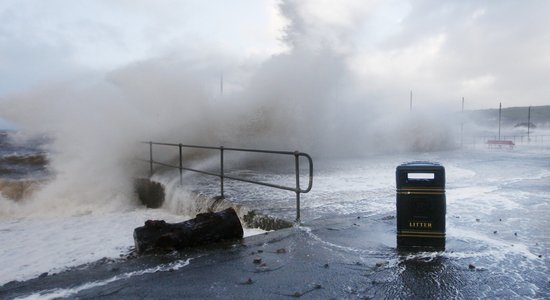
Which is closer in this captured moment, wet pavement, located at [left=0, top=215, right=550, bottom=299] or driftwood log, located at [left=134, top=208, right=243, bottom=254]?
wet pavement, located at [left=0, top=215, right=550, bottom=299]

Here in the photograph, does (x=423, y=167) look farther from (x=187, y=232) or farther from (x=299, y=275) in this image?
(x=187, y=232)

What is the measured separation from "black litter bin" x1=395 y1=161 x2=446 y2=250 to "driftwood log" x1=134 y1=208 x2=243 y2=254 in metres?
1.92

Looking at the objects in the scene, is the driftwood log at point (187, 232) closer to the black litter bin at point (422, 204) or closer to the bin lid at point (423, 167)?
the black litter bin at point (422, 204)

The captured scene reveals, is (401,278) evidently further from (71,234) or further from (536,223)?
(71,234)

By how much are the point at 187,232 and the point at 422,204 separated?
2.50 m

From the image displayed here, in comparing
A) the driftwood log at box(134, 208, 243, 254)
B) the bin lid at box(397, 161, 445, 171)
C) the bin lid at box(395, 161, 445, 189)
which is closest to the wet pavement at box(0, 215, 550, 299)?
the driftwood log at box(134, 208, 243, 254)

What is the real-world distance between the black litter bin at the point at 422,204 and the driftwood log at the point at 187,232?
6.31 ft

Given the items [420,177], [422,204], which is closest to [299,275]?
[422,204]

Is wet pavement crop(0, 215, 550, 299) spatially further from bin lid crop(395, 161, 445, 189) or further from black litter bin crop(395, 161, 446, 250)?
bin lid crop(395, 161, 445, 189)

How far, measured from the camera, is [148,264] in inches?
150

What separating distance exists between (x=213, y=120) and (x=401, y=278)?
14.1m

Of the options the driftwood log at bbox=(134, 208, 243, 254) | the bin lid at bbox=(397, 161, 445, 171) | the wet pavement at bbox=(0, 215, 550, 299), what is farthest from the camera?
the driftwood log at bbox=(134, 208, 243, 254)

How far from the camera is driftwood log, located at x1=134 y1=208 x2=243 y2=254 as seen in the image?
4.20 m

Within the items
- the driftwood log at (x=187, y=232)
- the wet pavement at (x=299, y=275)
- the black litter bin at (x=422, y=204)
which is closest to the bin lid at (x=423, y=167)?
the black litter bin at (x=422, y=204)
